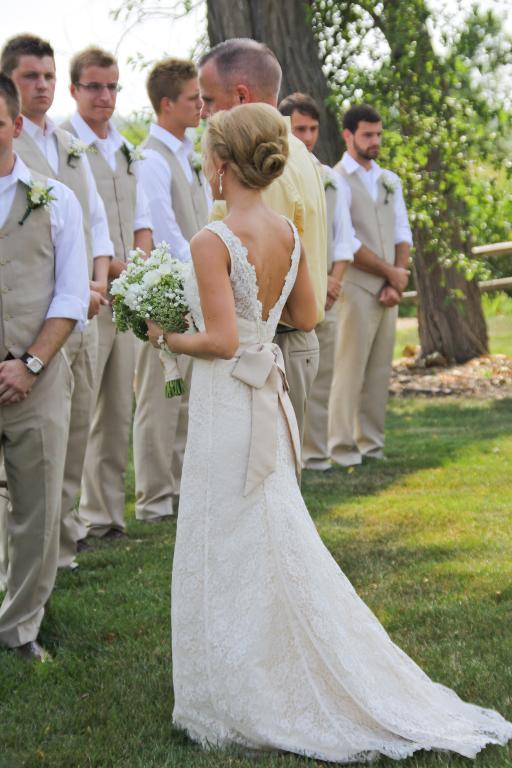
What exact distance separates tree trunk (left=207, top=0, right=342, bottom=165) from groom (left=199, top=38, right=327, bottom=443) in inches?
287

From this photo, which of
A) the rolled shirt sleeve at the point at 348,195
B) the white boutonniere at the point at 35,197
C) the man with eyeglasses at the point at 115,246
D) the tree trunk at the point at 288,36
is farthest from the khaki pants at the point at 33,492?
the tree trunk at the point at 288,36

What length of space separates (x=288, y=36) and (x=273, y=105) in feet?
25.6

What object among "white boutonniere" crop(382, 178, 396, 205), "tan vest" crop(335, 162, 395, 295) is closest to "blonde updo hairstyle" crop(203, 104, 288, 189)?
"tan vest" crop(335, 162, 395, 295)

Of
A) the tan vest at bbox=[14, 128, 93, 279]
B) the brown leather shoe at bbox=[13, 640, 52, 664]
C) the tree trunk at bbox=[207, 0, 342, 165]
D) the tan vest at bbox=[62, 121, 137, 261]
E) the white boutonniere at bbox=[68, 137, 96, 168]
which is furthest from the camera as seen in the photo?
the tree trunk at bbox=[207, 0, 342, 165]

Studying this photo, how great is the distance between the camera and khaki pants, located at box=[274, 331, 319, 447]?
214 inches

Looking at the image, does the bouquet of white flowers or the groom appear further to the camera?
the groom

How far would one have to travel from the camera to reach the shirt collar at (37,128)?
646 centimetres

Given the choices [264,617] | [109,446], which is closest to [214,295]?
[264,617]

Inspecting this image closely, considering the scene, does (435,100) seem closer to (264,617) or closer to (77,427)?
(77,427)

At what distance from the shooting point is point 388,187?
979 cm

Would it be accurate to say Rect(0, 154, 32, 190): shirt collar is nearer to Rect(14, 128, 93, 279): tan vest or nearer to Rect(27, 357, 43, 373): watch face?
Rect(27, 357, 43, 373): watch face

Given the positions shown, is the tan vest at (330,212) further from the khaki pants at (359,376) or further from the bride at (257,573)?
the bride at (257,573)

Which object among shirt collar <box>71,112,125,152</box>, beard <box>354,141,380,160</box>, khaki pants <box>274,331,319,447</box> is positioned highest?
shirt collar <box>71,112,125,152</box>

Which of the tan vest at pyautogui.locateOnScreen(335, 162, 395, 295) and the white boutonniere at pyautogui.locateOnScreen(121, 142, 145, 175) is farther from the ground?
the white boutonniere at pyautogui.locateOnScreen(121, 142, 145, 175)
